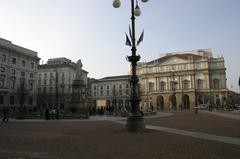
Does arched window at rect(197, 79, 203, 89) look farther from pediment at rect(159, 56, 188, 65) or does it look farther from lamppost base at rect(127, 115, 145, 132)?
lamppost base at rect(127, 115, 145, 132)

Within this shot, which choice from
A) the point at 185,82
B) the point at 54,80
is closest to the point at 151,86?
the point at 185,82

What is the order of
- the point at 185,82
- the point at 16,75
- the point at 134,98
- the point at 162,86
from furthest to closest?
the point at 162,86, the point at 185,82, the point at 16,75, the point at 134,98

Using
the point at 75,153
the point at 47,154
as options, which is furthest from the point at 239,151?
the point at 47,154

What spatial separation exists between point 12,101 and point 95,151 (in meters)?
59.6

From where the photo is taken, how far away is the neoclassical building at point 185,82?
96.2 meters

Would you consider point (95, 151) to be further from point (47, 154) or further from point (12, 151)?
point (12, 151)

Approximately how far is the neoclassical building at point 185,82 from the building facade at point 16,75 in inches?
1868

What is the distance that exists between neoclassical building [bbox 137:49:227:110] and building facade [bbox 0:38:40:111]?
47443 mm

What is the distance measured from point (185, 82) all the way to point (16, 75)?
67.1 meters

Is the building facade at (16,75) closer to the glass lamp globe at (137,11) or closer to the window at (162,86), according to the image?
the glass lamp globe at (137,11)

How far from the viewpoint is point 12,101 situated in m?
61.7

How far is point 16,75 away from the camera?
210 ft

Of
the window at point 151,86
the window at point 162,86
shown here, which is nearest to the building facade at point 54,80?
the window at point 151,86

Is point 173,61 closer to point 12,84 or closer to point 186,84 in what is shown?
point 186,84
